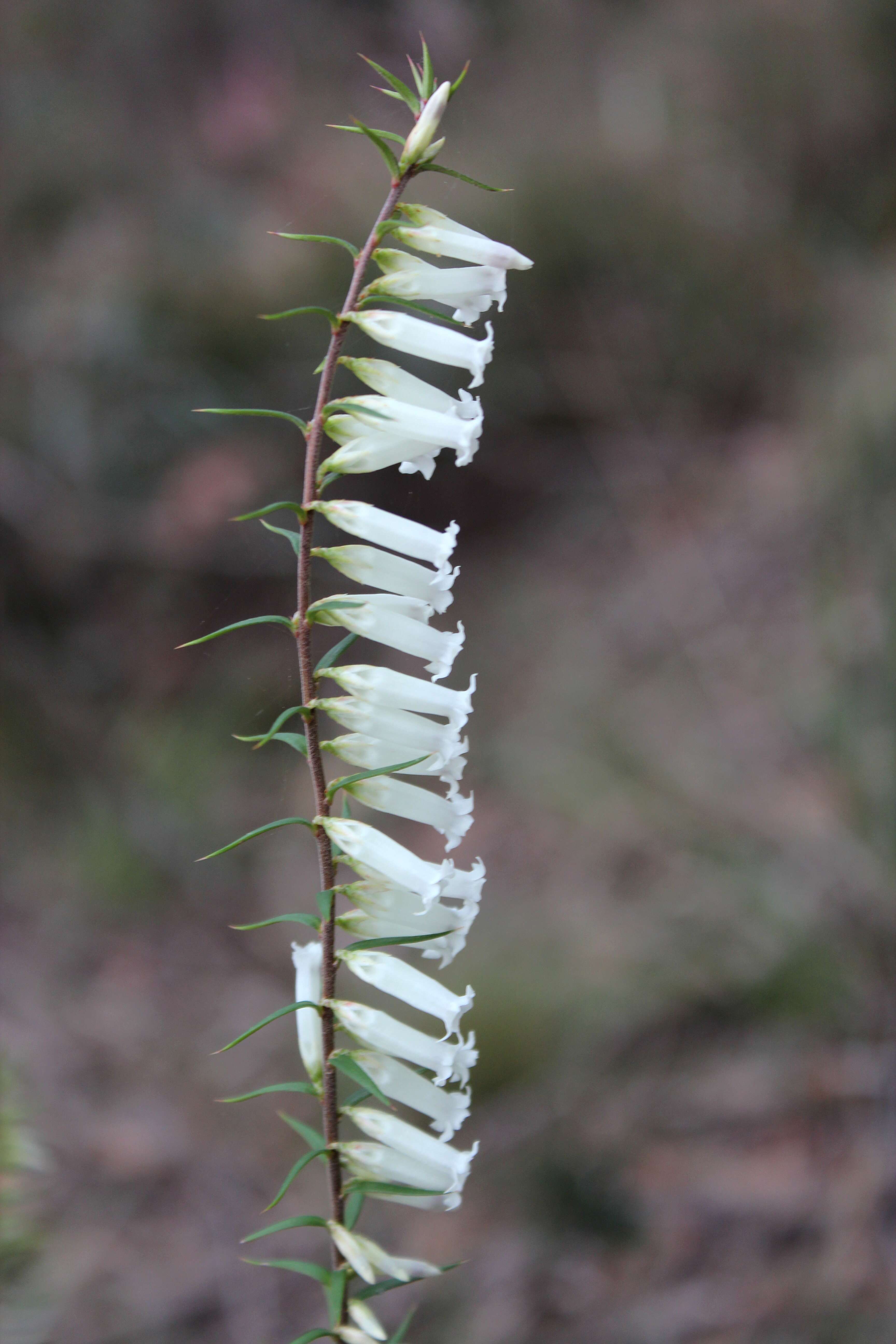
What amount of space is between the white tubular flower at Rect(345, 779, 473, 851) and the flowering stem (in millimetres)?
81

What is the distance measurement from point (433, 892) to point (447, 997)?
16cm

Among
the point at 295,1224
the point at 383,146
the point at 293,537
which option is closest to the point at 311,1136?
the point at 295,1224

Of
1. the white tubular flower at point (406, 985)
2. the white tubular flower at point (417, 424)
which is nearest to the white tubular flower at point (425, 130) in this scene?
the white tubular flower at point (417, 424)

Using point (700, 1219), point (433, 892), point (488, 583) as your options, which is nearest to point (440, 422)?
point (433, 892)

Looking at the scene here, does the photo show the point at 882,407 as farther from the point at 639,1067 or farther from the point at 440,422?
the point at 440,422

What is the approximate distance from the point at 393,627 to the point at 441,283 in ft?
1.26

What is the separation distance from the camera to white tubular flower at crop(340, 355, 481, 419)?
115 centimetres

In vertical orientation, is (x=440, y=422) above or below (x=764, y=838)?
below

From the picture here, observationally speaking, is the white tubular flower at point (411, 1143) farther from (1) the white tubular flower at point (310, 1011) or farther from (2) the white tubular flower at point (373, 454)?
(2) the white tubular flower at point (373, 454)

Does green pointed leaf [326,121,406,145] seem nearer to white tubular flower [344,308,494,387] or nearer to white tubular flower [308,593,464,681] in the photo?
white tubular flower [344,308,494,387]

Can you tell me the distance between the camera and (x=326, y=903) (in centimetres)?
108

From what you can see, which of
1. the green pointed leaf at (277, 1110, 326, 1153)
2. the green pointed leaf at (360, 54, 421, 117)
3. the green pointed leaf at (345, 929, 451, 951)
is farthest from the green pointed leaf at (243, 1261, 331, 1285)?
the green pointed leaf at (360, 54, 421, 117)

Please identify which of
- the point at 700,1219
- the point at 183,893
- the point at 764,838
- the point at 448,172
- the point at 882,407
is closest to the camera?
the point at 448,172

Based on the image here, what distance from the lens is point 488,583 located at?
7.45 m
